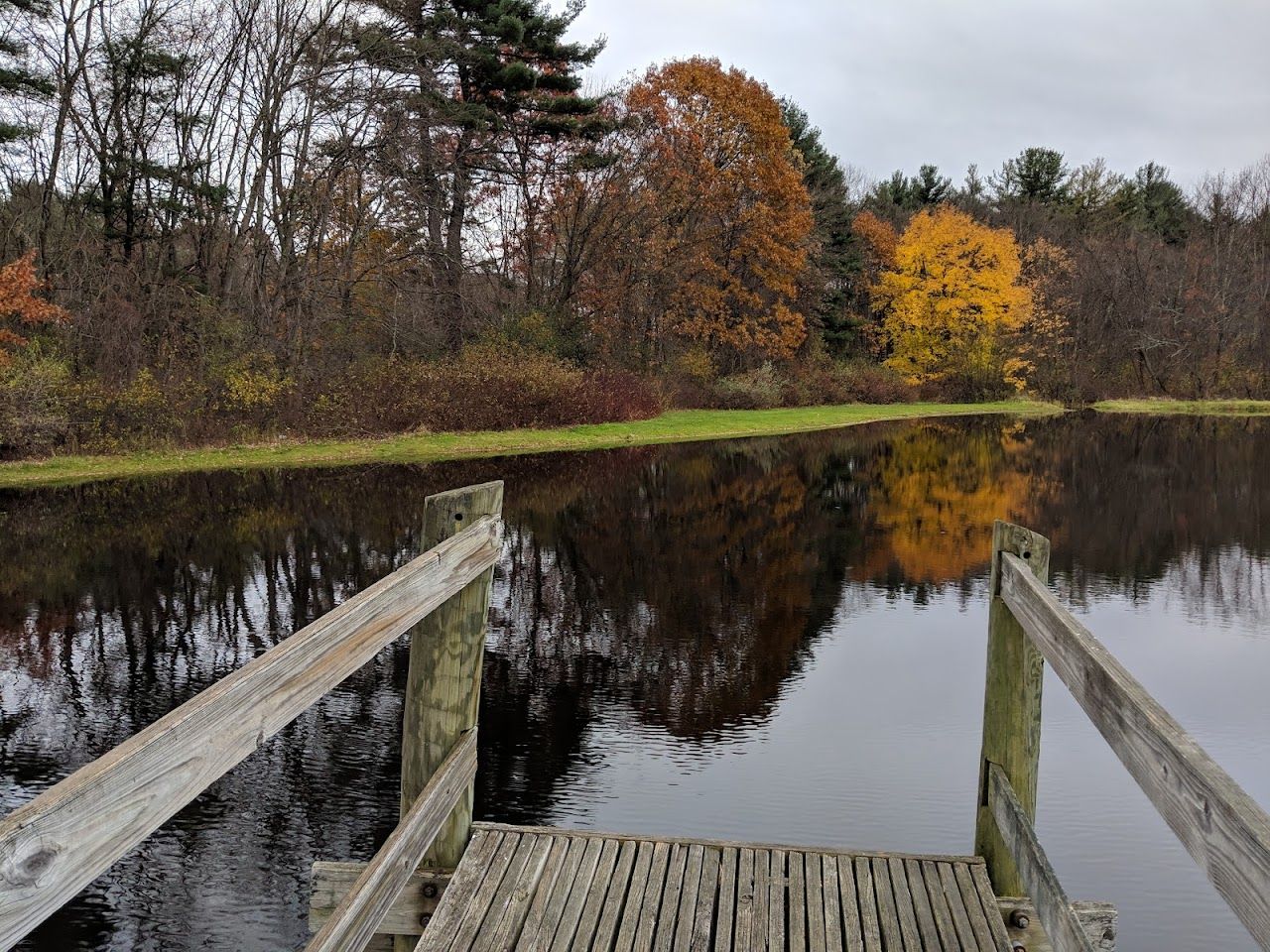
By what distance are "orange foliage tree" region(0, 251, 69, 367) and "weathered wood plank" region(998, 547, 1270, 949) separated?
2272cm

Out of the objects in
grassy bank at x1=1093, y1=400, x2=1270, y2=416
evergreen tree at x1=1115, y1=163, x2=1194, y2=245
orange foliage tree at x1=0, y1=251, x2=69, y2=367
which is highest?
evergreen tree at x1=1115, y1=163, x2=1194, y2=245

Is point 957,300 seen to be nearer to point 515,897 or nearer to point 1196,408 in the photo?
point 1196,408

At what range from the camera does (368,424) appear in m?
26.3

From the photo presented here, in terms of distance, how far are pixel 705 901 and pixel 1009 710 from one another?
4.75ft

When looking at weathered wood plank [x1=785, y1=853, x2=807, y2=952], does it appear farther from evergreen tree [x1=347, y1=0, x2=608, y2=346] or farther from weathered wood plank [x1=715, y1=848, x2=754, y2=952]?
evergreen tree [x1=347, y1=0, x2=608, y2=346]

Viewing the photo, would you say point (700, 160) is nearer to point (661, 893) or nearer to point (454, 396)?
point (454, 396)

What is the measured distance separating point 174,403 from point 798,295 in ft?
102

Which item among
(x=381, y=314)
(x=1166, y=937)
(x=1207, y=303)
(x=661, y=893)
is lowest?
(x=1166, y=937)

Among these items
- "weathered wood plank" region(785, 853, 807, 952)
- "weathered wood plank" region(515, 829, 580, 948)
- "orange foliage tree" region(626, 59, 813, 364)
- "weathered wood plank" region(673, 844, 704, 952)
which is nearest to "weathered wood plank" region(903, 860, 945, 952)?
"weathered wood plank" region(785, 853, 807, 952)

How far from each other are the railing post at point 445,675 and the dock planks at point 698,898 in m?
0.34

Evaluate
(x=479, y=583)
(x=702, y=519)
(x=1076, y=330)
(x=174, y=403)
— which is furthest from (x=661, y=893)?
(x=1076, y=330)

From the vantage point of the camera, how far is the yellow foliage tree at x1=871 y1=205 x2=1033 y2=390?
4922 centimetres

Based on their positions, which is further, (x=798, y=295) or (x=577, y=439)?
(x=798, y=295)

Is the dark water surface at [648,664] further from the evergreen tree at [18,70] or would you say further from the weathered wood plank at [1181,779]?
the evergreen tree at [18,70]
